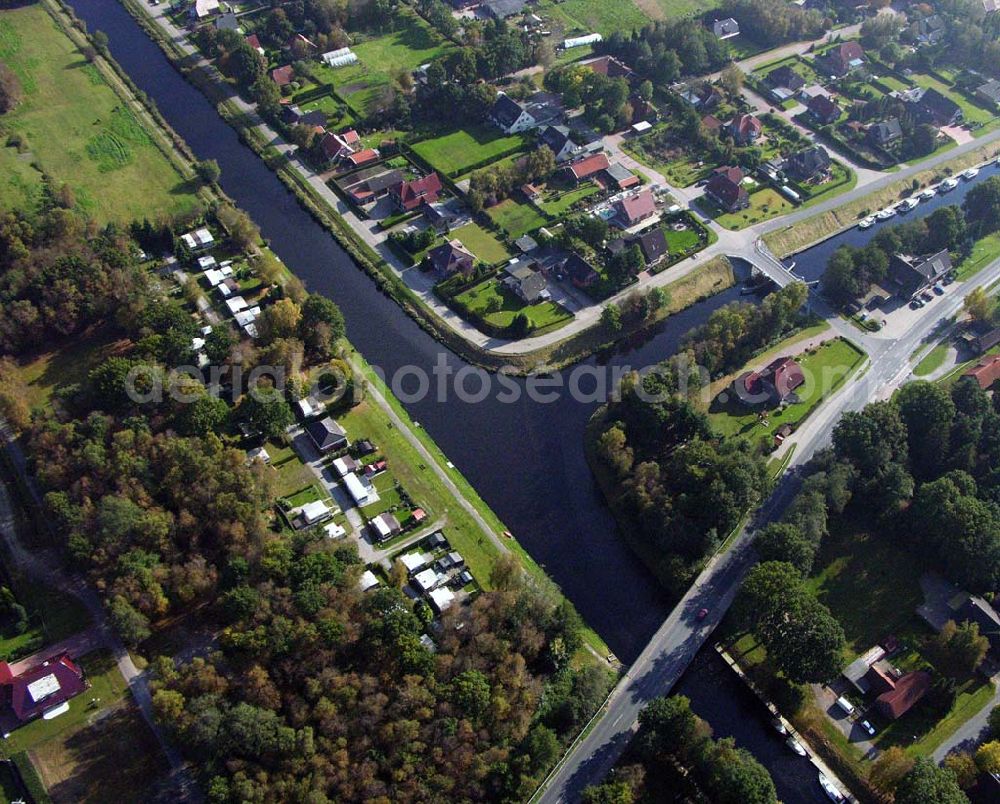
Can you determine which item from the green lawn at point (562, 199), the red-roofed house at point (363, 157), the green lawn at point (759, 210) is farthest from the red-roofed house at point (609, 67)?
the red-roofed house at point (363, 157)

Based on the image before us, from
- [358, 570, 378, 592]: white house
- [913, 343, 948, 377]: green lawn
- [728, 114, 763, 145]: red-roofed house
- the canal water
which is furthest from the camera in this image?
[728, 114, 763, 145]: red-roofed house

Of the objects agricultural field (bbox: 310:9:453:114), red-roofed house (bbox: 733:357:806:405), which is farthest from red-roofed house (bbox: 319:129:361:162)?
red-roofed house (bbox: 733:357:806:405)

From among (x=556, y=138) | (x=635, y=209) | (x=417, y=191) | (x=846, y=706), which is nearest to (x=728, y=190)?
(x=635, y=209)

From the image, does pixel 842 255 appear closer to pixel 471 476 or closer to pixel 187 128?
pixel 471 476

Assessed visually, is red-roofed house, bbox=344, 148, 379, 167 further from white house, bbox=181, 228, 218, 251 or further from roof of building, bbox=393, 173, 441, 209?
white house, bbox=181, 228, 218, 251

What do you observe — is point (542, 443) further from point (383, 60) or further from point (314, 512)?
point (383, 60)
